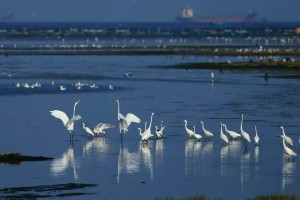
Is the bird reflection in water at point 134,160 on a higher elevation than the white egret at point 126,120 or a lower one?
lower

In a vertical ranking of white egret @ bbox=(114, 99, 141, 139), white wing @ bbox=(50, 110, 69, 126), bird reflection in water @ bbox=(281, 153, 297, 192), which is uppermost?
white wing @ bbox=(50, 110, 69, 126)

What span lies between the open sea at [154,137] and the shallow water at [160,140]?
3 cm

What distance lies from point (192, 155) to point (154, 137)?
12.4 feet

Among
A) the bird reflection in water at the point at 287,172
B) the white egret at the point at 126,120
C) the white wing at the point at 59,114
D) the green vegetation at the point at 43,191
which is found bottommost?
the bird reflection in water at the point at 287,172

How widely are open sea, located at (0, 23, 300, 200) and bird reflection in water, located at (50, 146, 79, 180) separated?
0.02 m

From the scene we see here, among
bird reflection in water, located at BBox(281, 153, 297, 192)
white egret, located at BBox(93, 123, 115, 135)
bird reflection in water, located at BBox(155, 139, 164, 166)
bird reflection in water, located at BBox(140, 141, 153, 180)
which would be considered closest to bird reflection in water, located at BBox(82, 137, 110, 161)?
white egret, located at BBox(93, 123, 115, 135)

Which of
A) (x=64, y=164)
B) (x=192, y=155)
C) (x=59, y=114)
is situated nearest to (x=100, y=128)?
(x=59, y=114)

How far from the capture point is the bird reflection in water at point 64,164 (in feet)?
74.3

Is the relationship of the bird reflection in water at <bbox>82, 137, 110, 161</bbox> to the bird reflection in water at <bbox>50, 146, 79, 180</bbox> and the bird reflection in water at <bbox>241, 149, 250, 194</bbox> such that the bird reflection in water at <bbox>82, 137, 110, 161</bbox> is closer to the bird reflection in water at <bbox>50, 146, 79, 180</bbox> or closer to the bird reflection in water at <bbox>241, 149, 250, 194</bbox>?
the bird reflection in water at <bbox>50, 146, 79, 180</bbox>

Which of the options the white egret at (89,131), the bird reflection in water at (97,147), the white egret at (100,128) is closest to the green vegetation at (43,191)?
the bird reflection in water at (97,147)

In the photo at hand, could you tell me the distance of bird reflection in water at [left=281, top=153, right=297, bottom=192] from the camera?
21.7 metres

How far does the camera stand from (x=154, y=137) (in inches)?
1157

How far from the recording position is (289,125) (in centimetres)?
3180

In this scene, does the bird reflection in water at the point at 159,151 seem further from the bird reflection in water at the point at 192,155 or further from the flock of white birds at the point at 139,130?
the bird reflection in water at the point at 192,155
